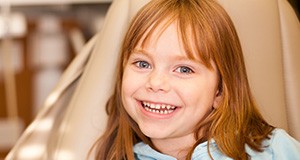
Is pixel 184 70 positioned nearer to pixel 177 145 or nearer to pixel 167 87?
pixel 167 87

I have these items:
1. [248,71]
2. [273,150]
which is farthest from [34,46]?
[273,150]

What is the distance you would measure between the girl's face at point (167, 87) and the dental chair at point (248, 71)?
148 millimetres

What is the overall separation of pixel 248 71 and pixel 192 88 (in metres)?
0.18

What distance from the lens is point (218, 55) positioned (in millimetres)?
938

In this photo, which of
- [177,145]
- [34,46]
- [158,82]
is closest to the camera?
[158,82]

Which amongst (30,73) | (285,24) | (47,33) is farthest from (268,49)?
(47,33)

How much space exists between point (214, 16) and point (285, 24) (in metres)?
0.21

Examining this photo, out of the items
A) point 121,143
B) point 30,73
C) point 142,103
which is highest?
point 142,103

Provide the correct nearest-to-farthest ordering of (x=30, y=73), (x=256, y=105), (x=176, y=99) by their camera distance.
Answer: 1. (x=176, y=99)
2. (x=256, y=105)
3. (x=30, y=73)

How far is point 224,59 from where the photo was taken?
948 mm

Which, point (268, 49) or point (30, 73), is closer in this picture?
point (268, 49)

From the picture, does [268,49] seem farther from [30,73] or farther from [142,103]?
[30,73]

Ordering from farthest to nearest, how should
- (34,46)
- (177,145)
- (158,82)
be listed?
(34,46) < (177,145) < (158,82)

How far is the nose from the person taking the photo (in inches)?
35.7
